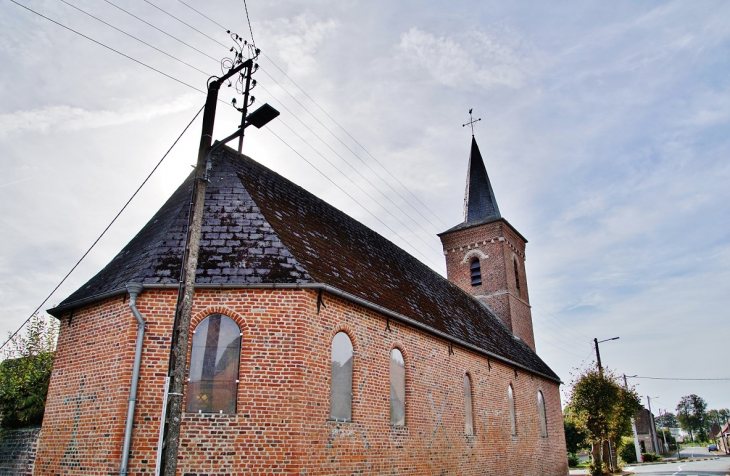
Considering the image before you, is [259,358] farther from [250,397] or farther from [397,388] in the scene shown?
[397,388]

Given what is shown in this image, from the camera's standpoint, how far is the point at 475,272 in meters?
28.2

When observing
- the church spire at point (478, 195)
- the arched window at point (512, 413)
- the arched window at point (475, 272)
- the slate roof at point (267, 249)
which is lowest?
the arched window at point (512, 413)

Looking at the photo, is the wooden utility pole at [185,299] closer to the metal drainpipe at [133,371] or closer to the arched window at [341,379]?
the metal drainpipe at [133,371]

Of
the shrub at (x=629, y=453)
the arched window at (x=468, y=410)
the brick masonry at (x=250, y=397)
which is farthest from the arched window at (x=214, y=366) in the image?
the shrub at (x=629, y=453)

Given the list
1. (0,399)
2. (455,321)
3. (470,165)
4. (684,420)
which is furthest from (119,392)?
(684,420)

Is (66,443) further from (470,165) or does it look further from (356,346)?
(470,165)

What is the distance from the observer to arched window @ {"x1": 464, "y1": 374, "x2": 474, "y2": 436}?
16.0 metres

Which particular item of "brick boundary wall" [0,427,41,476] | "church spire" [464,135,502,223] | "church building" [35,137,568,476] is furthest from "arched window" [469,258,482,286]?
"brick boundary wall" [0,427,41,476]

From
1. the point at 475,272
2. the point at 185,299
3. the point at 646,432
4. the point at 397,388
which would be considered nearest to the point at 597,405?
the point at 475,272

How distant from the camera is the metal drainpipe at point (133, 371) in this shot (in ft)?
28.7

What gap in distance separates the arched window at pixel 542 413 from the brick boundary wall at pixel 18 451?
1889 centimetres

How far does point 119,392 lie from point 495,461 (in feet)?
42.2

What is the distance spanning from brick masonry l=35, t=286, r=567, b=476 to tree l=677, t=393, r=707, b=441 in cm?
15412

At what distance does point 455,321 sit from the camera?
60.1 feet
